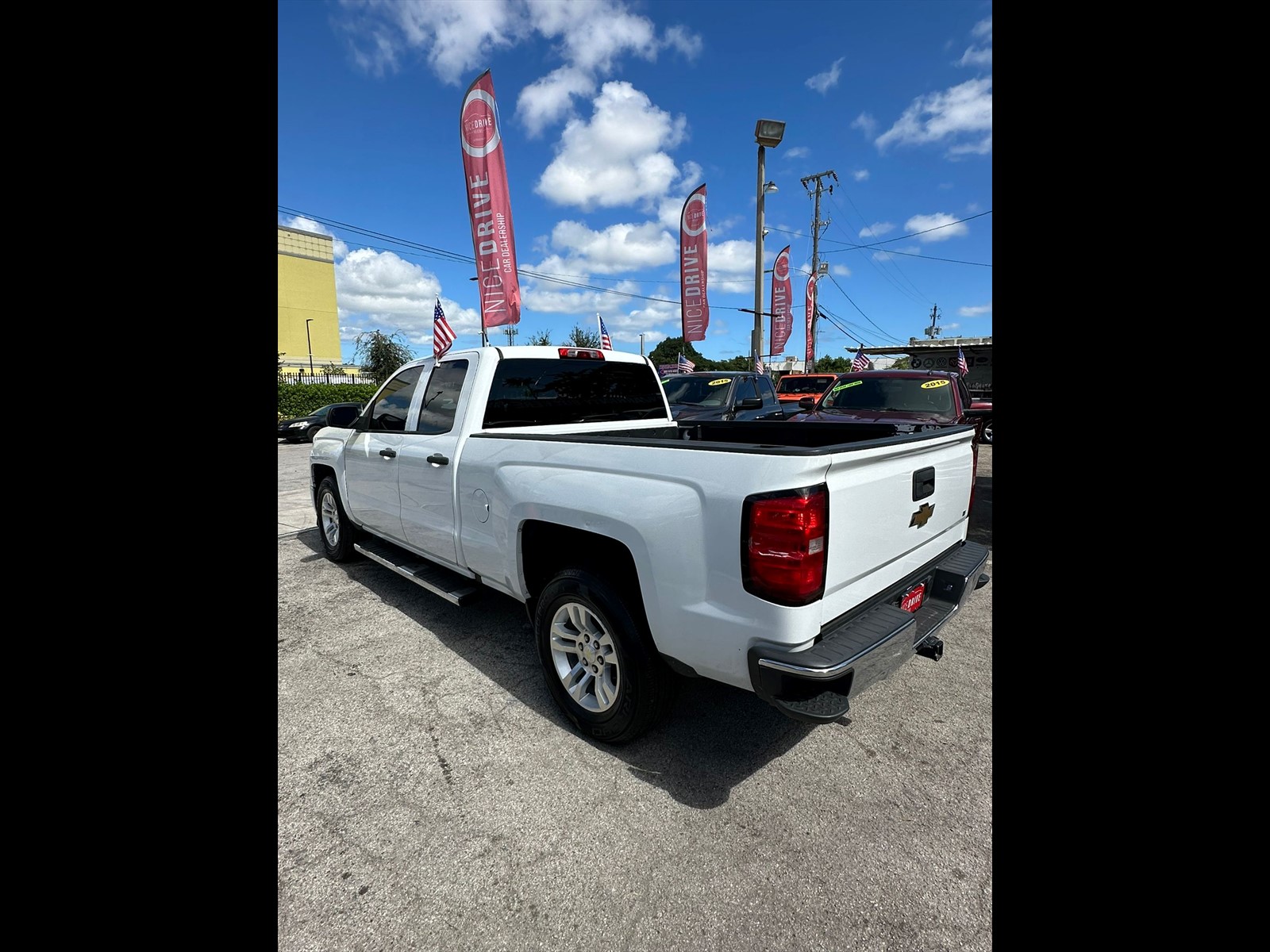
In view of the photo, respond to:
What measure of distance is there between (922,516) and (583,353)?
248cm

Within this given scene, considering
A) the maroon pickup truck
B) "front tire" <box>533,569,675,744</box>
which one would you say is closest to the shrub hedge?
the maroon pickup truck

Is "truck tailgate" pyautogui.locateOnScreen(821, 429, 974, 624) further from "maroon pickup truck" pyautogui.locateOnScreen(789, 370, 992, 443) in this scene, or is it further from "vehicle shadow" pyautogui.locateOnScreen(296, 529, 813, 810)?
"maroon pickup truck" pyautogui.locateOnScreen(789, 370, 992, 443)

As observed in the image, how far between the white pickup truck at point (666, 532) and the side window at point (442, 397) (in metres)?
0.02

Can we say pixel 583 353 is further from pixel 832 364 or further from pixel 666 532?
pixel 832 364

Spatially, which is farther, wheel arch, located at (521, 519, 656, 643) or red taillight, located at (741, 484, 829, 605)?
wheel arch, located at (521, 519, 656, 643)

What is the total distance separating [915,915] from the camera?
1.88m

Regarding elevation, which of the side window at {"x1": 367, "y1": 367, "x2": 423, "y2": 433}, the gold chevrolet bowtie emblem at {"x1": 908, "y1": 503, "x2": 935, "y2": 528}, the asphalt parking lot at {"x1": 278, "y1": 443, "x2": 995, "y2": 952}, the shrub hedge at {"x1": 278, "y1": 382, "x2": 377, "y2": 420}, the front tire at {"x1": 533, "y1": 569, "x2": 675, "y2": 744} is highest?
the shrub hedge at {"x1": 278, "y1": 382, "x2": 377, "y2": 420}

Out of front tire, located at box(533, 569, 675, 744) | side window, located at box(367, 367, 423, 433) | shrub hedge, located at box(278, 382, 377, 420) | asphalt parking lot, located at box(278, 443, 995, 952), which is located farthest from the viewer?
shrub hedge, located at box(278, 382, 377, 420)

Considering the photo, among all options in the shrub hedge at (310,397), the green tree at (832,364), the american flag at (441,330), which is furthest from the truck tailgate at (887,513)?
the green tree at (832,364)

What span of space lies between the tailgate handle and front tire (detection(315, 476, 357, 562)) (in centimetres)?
476

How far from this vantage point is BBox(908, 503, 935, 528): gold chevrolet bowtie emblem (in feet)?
8.78

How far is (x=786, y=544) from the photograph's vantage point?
2.03 meters
